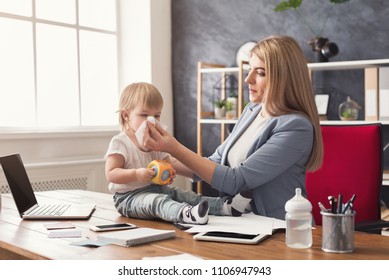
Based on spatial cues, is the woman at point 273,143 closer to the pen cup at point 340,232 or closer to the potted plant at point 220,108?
the pen cup at point 340,232

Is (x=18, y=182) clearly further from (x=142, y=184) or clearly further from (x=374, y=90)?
(x=374, y=90)

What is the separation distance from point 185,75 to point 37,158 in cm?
158

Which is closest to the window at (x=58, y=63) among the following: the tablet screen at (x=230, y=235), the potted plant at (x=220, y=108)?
the potted plant at (x=220, y=108)

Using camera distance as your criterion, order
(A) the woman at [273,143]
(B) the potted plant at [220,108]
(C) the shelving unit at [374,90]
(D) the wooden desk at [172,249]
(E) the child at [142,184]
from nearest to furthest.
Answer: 1. (D) the wooden desk at [172,249]
2. (E) the child at [142,184]
3. (A) the woman at [273,143]
4. (C) the shelving unit at [374,90]
5. (B) the potted plant at [220,108]

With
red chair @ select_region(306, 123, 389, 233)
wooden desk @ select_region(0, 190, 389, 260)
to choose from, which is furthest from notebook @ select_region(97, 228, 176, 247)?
red chair @ select_region(306, 123, 389, 233)

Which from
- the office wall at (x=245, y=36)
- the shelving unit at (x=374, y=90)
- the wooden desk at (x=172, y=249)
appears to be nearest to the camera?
the wooden desk at (x=172, y=249)

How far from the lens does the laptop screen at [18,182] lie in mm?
A: 1925

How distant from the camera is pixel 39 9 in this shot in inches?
161

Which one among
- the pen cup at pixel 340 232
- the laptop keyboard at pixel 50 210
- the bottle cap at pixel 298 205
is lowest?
the laptop keyboard at pixel 50 210

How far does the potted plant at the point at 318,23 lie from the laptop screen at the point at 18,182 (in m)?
2.47

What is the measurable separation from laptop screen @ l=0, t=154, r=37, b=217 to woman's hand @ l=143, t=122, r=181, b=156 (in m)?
0.50

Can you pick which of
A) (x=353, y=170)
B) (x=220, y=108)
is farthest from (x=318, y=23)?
(x=353, y=170)
